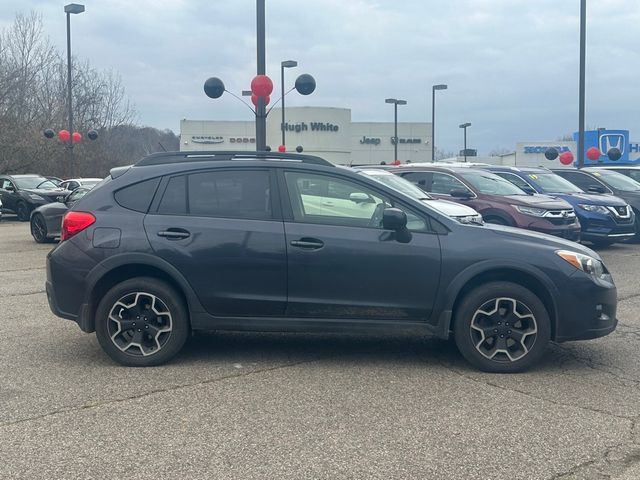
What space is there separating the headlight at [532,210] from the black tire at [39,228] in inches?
386

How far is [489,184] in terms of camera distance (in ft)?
44.3

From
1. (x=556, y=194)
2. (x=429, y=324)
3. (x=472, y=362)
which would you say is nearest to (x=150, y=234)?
(x=429, y=324)

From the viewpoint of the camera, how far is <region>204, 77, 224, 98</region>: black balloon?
49.7 ft

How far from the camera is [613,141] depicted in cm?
4756

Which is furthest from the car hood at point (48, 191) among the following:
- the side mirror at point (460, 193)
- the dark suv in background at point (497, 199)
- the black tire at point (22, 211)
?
the side mirror at point (460, 193)

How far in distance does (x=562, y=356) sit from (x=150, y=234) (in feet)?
11.9

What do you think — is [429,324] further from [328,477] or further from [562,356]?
[328,477]

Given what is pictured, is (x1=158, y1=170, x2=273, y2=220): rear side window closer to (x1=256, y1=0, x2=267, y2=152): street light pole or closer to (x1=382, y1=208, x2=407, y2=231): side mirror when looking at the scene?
(x1=382, y1=208, x2=407, y2=231): side mirror

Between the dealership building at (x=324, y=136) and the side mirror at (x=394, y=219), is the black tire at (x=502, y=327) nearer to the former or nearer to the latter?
the side mirror at (x=394, y=219)

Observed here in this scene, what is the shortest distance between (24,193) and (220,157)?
65.0 ft

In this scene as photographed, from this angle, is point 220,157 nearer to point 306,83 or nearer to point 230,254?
point 230,254

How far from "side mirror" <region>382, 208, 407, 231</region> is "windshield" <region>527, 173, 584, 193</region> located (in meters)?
9.99

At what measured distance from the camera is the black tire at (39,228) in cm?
1581

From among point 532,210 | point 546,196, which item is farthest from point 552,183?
point 532,210
